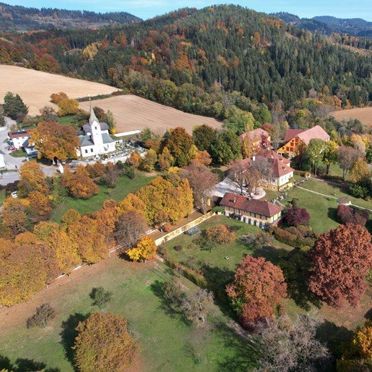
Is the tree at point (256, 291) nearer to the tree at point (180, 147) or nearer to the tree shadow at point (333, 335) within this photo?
the tree shadow at point (333, 335)

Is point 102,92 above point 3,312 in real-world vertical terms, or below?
above

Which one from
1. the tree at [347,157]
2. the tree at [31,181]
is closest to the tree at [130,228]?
the tree at [31,181]

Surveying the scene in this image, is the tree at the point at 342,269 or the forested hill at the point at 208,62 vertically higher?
the forested hill at the point at 208,62

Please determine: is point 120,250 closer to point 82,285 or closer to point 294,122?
point 82,285

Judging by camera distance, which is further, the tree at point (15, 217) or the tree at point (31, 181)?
the tree at point (31, 181)

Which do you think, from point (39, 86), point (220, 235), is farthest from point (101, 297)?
point (39, 86)

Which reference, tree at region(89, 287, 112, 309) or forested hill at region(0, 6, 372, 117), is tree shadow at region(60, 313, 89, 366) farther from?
forested hill at region(0, 6, 372, 117)

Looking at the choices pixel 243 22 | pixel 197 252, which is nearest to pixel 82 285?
pixel 197 252
